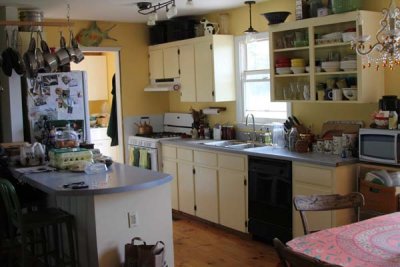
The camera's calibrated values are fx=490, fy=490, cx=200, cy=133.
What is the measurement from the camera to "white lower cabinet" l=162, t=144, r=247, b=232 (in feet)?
16.0

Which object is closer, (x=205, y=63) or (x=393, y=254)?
(x=393, y=254)

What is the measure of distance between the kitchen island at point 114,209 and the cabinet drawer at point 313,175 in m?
1.25

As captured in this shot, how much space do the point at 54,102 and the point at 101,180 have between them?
1.83 metres

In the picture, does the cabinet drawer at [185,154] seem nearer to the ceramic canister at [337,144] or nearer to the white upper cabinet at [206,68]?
the white upper cabinet at [206,68]

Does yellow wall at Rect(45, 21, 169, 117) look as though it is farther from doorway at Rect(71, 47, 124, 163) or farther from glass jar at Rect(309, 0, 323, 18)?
glass jar at Rect(309, 0, 323, 18)

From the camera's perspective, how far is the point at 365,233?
2500 mm

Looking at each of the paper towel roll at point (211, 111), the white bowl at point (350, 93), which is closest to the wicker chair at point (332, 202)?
the white bowl at point (350, 93)

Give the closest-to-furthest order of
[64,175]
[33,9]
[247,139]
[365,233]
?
[365,233], [64,175], [33,9], [247,139]

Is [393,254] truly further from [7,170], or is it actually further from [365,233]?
[7,170]

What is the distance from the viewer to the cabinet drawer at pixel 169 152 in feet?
18.9

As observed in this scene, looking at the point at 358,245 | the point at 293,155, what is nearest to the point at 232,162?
the point at 293,155

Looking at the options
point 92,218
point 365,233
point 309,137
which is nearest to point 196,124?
point 309,137

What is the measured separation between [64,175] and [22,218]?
0.47 metres

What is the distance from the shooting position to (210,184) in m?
5.25
